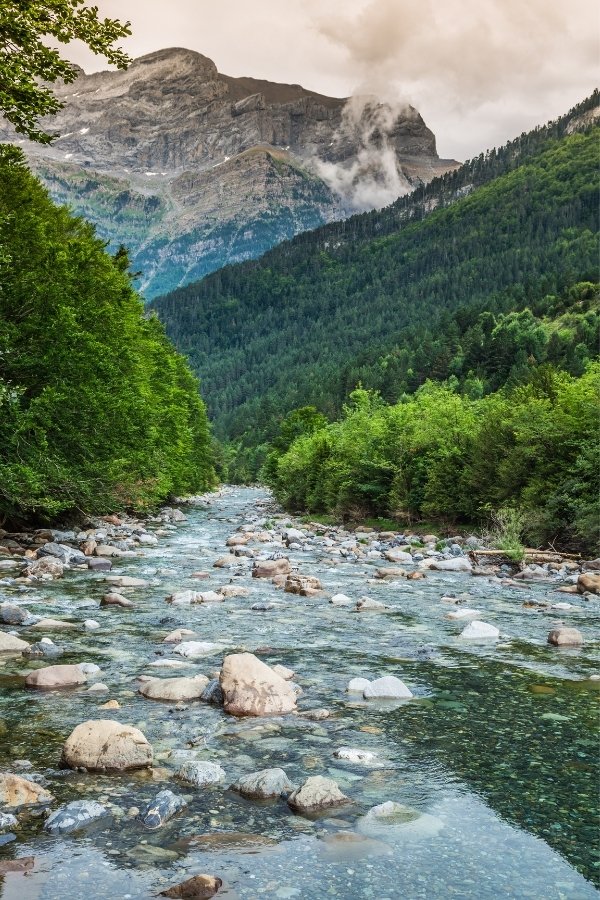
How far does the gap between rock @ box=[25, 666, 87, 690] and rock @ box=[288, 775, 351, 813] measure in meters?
3.80

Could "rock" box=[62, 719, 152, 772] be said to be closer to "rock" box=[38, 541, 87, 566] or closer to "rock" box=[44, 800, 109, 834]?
"rock" box=[44, 800, 109, 834]

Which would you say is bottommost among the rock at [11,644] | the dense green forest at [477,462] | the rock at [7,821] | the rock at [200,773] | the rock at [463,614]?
the rock at [463,614]

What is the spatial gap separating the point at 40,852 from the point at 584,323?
127 meters

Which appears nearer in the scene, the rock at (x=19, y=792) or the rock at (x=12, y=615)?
the rock at (x=19, y=792)

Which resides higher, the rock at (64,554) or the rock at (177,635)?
the rock at (177,635)

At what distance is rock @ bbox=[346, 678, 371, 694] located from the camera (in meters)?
8.07

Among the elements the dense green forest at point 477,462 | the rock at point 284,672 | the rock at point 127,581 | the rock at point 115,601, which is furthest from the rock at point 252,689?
the dense green forest at point 477,462

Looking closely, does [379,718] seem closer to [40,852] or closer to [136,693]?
[136,693]

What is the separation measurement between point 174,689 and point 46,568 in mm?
10513

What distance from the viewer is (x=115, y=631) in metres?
10.9

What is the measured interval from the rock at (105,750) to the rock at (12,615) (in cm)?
577

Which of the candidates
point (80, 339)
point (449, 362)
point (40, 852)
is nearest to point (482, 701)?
point (40, 852)

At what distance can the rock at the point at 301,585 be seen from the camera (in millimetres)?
15577

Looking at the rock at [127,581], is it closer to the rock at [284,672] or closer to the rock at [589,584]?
the rock at [284,672]
